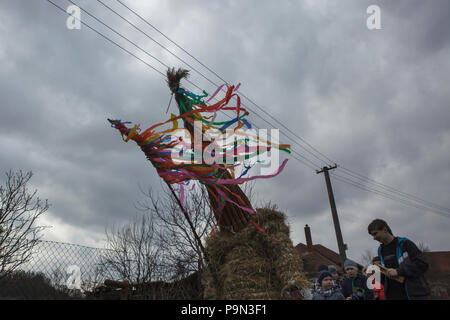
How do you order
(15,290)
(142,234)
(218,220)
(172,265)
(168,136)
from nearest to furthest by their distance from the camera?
(168,136) → (218,220) → (15,290) → (172,265) → (142,234)

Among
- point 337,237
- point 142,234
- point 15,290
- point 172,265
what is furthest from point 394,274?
point 337,237

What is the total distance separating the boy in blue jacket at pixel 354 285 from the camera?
370cm

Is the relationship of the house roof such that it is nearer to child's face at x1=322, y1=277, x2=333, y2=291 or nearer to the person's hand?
child's face at x1=322, y1=277, x2=333, y2=291

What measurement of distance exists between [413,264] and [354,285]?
5.79ft

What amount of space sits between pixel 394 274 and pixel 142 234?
755cm

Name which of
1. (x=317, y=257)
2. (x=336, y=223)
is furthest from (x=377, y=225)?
(x=317, y=257)

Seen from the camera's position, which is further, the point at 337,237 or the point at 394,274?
the point at 337,237

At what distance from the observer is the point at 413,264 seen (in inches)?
91.7

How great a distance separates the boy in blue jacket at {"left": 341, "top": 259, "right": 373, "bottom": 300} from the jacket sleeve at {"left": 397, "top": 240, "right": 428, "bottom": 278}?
1.52 m

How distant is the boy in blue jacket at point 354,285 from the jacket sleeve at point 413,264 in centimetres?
152

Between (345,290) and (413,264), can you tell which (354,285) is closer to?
(345,290)

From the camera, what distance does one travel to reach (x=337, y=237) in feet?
41.7

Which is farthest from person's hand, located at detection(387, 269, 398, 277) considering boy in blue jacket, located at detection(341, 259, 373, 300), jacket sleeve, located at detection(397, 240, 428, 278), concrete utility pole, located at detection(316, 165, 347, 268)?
concrete utility pole, located at detection(316, 165, 347, 268)
